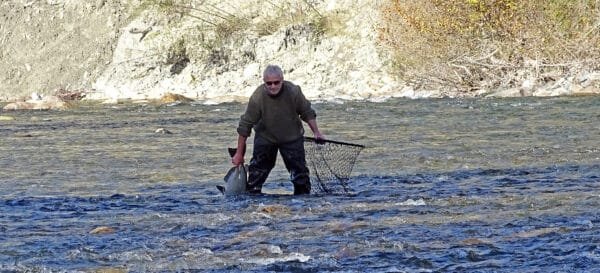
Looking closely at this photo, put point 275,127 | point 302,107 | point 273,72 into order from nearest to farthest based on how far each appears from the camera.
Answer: point 273,72 < point 302,107 < point 275,127

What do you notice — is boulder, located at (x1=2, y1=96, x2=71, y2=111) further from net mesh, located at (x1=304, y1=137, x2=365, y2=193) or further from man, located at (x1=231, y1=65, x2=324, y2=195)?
man, located at (x1=231, y1=65, x2=324, y2=195)

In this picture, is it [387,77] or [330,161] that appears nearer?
[330,161]

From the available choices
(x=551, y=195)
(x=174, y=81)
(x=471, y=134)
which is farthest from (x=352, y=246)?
(x=174, y=81)

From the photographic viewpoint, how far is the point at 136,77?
2007 inches

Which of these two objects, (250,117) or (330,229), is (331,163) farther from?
(330,229)

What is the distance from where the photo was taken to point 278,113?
11844 millimetres

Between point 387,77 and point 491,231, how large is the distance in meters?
32.6

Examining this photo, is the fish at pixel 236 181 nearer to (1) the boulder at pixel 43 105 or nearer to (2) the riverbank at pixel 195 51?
(2) the riverbank at pixel 195 51

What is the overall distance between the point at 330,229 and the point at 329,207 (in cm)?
154

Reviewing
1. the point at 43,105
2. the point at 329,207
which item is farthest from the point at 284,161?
the point at 43,105

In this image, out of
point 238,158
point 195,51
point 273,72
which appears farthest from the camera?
point 195,51

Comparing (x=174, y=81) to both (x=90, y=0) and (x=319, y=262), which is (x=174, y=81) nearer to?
(x=90, y=0)

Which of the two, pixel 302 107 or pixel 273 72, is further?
pixel 302 107

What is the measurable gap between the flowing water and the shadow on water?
14 millimetres
